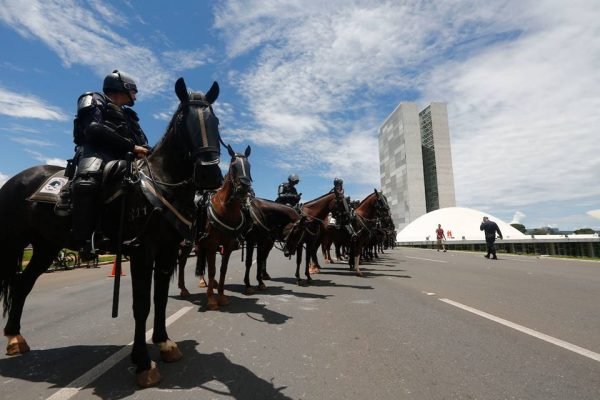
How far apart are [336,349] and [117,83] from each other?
4.19 m

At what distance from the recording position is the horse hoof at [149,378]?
3141mm

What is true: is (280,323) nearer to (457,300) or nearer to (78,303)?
(457,300)

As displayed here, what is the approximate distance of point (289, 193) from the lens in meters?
13.2

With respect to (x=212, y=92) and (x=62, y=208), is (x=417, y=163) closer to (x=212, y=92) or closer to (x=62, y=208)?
(x=212, y=92)

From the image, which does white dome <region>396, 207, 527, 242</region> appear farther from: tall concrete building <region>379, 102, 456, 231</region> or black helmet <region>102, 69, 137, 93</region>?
black helmet <region>102, 69, 137, 93</region>

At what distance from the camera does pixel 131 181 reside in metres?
3.66

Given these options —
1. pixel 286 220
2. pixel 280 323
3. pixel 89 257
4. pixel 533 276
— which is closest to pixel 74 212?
pixel 89 257

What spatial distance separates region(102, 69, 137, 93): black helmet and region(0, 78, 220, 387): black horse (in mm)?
844

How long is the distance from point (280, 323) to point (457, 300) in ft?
12.5

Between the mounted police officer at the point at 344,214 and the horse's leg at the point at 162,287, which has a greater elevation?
the mounted police officer at the point at 344,214

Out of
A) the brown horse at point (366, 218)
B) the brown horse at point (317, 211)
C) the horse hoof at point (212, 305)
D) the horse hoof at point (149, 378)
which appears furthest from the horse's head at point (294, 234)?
the horse hoof at point (149, 378)

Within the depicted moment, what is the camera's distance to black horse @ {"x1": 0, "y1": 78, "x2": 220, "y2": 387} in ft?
11.4

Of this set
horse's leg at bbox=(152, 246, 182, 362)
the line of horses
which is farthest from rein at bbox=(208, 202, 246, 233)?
horse's leg at bbox=(152, 246, 182, 362)

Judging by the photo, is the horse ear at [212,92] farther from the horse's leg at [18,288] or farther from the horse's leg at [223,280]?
the horse's leg at [223,280]
